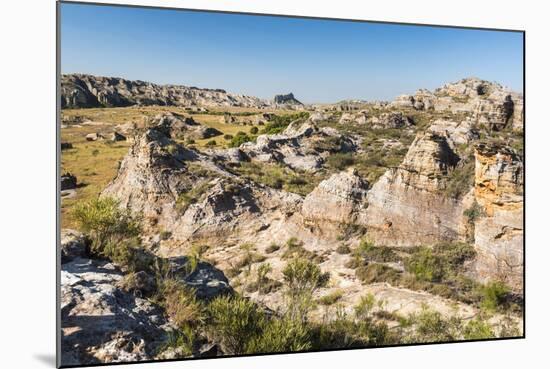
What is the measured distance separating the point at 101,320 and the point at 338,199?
102 inches

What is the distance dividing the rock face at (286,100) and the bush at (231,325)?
1994 millimetres

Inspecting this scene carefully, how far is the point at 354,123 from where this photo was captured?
6914mm

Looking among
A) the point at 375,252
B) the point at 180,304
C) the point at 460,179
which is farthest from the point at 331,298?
the point at 460,179

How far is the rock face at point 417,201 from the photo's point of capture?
22.4ft

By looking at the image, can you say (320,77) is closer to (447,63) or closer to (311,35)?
(311,35)

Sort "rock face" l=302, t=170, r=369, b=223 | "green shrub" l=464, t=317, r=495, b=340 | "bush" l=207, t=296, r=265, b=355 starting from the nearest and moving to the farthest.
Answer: "bush" l=207, t=296, r=265, b=355 < "rock face" l=302, t=170, r=369, b=223 < "green shrub" l=464, t=317, r=495, b=340

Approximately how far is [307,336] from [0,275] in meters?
2.80

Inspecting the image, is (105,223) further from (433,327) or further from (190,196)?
(433,327)

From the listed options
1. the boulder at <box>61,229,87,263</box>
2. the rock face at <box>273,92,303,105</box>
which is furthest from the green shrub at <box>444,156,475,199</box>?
the boulder at <box>61,229,87,263</box>

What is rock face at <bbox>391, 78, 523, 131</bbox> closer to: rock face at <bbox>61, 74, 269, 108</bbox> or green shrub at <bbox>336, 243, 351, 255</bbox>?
green shrub at <bbox>336, 243, 351, 255</bbox>

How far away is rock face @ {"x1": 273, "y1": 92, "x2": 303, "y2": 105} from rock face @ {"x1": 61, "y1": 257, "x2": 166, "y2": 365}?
2.32 meters

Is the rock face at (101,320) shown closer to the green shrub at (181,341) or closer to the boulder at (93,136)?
the green shrub at (181,341)

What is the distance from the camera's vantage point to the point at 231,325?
6.11 metres

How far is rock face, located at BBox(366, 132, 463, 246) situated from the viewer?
6.83 metres
